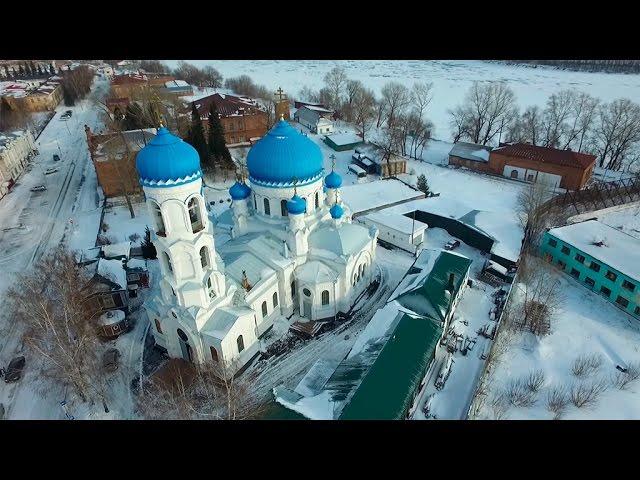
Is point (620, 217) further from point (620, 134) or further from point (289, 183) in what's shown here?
point (289, 183)

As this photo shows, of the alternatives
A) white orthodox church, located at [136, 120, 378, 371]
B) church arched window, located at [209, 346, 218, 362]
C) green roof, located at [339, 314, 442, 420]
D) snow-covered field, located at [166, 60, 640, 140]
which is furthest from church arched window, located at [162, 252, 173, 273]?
snow-covered field, located at [166, 60, 640, 140]

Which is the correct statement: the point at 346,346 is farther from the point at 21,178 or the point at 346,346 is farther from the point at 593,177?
the point at 21,178

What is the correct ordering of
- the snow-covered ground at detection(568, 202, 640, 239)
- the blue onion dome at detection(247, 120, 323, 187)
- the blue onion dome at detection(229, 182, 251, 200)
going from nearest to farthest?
the blue onion dome at detection(247, 120, 323, 187), the blue onion dome at detection(229, 182, 251, 200), the snow-covered ground at detection(568, 202, 640, 239)

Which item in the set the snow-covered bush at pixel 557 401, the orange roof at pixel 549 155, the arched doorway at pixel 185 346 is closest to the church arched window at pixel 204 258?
the arched doorway at pixel 185 346

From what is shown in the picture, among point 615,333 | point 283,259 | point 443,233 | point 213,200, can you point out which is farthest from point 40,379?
point 615,333

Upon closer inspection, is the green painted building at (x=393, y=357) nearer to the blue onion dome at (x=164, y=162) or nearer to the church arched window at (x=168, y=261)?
the church arched window at (x=168, y=261)

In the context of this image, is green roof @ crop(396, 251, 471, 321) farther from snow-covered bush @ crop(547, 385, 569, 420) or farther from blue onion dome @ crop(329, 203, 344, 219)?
snow-covered bush @ crop(547, 385, 569, 420)

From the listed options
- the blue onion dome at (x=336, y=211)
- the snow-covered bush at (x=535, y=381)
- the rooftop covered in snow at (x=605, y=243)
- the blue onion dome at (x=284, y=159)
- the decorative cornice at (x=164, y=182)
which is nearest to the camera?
the decorative cornice at (x=164, y=182)

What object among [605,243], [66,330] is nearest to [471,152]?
[605,243]
